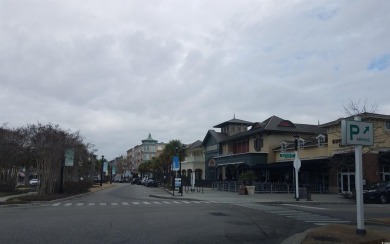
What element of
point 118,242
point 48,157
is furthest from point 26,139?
point 118,242

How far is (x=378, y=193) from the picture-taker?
31203 millimetres

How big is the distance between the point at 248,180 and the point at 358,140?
97.7 ft

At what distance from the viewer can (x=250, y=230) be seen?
1398 cm

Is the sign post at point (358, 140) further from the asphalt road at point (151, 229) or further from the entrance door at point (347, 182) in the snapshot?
the entrance door at point (347, 182)

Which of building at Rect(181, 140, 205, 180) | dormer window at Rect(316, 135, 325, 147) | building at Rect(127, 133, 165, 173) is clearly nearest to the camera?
dormer window at Rect(316, 135, 325, 147)

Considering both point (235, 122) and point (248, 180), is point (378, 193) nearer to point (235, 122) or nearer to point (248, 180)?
point (248, 180)

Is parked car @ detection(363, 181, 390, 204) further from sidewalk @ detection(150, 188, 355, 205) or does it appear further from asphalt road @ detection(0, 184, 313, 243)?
asphalt road @ detection(0, 184, 313, 243)

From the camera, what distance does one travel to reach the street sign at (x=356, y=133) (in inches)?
464

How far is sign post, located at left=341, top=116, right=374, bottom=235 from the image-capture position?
1163 cm

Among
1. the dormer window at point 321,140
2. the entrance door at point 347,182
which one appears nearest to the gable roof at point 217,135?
the dormer window at point 321,140

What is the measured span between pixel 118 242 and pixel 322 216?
11152mm

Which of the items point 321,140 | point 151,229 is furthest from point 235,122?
point 151,229

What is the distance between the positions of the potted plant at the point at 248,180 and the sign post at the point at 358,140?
1072 inches

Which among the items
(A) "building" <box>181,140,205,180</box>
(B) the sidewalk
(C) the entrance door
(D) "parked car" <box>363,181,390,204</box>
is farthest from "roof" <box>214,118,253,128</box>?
(D) "parked car" <box>363,181,390,204</box>
